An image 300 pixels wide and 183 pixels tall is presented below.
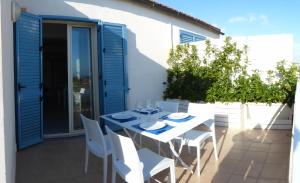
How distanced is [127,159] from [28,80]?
3.07 m

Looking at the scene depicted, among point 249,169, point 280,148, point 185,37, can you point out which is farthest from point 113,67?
point 280,148

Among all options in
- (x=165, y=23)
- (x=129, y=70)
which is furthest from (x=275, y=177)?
(x=165, y=23)

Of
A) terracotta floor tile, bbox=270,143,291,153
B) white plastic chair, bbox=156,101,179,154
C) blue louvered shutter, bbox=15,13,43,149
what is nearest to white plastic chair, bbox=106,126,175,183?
white plastic chair, bbox=156,101,179,154

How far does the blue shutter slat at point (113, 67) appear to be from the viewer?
571 cm

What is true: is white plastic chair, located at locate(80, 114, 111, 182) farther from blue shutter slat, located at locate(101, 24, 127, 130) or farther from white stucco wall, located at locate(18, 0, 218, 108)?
white stucco wall, located at locate(18, 0, 218, 108)

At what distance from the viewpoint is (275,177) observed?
3428 mm

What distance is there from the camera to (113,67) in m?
5.86

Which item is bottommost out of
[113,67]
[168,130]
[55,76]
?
[168,130]

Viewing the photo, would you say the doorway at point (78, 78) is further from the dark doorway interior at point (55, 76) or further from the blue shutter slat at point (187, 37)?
the blue shutter slat at point (187, 37)

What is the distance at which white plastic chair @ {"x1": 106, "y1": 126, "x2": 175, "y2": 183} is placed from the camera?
2.41 m

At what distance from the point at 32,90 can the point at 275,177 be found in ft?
13.2

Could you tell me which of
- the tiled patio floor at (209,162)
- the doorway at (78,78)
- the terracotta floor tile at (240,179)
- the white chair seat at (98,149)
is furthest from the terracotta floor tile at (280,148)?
the doorway at (78,78)

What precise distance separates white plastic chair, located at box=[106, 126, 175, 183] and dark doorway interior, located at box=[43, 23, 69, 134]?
406 centimetres

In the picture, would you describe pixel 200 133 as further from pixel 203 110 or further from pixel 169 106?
pixel 169 106
